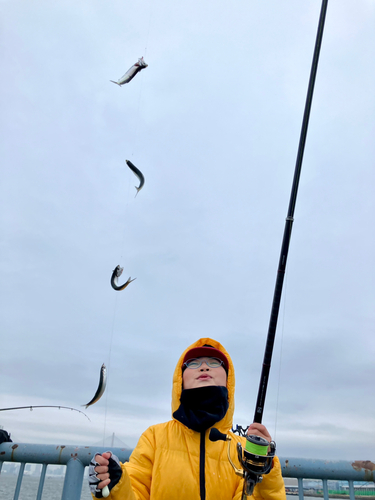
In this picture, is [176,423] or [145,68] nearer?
[176,423]

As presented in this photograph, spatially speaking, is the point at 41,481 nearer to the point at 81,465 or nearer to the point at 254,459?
the point at 81,465

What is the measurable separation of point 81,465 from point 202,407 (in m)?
1.33

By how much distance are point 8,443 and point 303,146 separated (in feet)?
14.6

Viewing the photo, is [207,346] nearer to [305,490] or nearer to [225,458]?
[225,458]

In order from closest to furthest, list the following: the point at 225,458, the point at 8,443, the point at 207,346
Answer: the point at 225,458
the point at 8,443
the point at 207,346

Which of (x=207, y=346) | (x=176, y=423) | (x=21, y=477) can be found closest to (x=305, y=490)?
(x=176, y=423)

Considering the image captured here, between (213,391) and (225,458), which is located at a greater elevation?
(213,391)

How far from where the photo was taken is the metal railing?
3.46 m

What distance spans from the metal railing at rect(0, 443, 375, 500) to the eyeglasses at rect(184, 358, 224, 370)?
1035mm

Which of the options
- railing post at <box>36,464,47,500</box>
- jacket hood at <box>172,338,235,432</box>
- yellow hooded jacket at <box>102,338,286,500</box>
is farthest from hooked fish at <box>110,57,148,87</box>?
railing post at <box>36,464,47,500</box>

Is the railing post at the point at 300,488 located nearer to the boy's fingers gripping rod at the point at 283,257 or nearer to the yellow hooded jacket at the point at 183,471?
the yellow hooded jacket at the point at 183,471

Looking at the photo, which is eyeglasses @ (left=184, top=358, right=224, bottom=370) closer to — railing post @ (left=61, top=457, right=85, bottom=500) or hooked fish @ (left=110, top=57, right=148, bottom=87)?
railing post @ (left=61, top=457, right=85, bottom=500)

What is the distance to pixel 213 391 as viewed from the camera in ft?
11.7

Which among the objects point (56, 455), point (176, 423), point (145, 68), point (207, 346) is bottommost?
point (56, 455)
